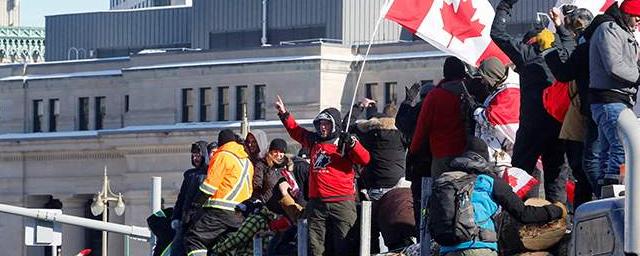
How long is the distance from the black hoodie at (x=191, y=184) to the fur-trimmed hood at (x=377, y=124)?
143 cm

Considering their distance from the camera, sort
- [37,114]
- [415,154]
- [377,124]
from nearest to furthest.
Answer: [415,154], [377,124], [37,114]

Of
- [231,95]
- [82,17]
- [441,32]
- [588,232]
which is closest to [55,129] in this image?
[82,17]

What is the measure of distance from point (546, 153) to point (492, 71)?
68cm

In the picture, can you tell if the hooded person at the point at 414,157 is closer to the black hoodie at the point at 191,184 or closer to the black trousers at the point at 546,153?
the black trousers at the point at 546,153

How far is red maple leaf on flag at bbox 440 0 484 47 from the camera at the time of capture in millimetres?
19797

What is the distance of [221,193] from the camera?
19.5 metres

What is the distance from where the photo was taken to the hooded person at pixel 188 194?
20.2 meters

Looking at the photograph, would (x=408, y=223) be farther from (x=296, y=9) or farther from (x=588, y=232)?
(x=296, y=9)

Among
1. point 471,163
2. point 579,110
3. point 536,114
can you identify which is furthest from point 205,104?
point 471,163

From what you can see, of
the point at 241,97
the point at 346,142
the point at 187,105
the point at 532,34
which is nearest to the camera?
the point at 532,34

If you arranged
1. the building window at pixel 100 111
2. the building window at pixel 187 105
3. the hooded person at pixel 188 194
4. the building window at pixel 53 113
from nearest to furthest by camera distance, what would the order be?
the hooded person at pixel 188 194
the building window at pixel 187 105
the building window at pixel 100 111
the building window at pixel 53 113

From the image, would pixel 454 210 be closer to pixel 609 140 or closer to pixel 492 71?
pixel 609 140

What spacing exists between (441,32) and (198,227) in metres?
2.35

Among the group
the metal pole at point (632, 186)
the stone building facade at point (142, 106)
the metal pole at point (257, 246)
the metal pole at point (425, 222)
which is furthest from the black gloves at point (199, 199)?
the stone building facade at point (142, 106)
